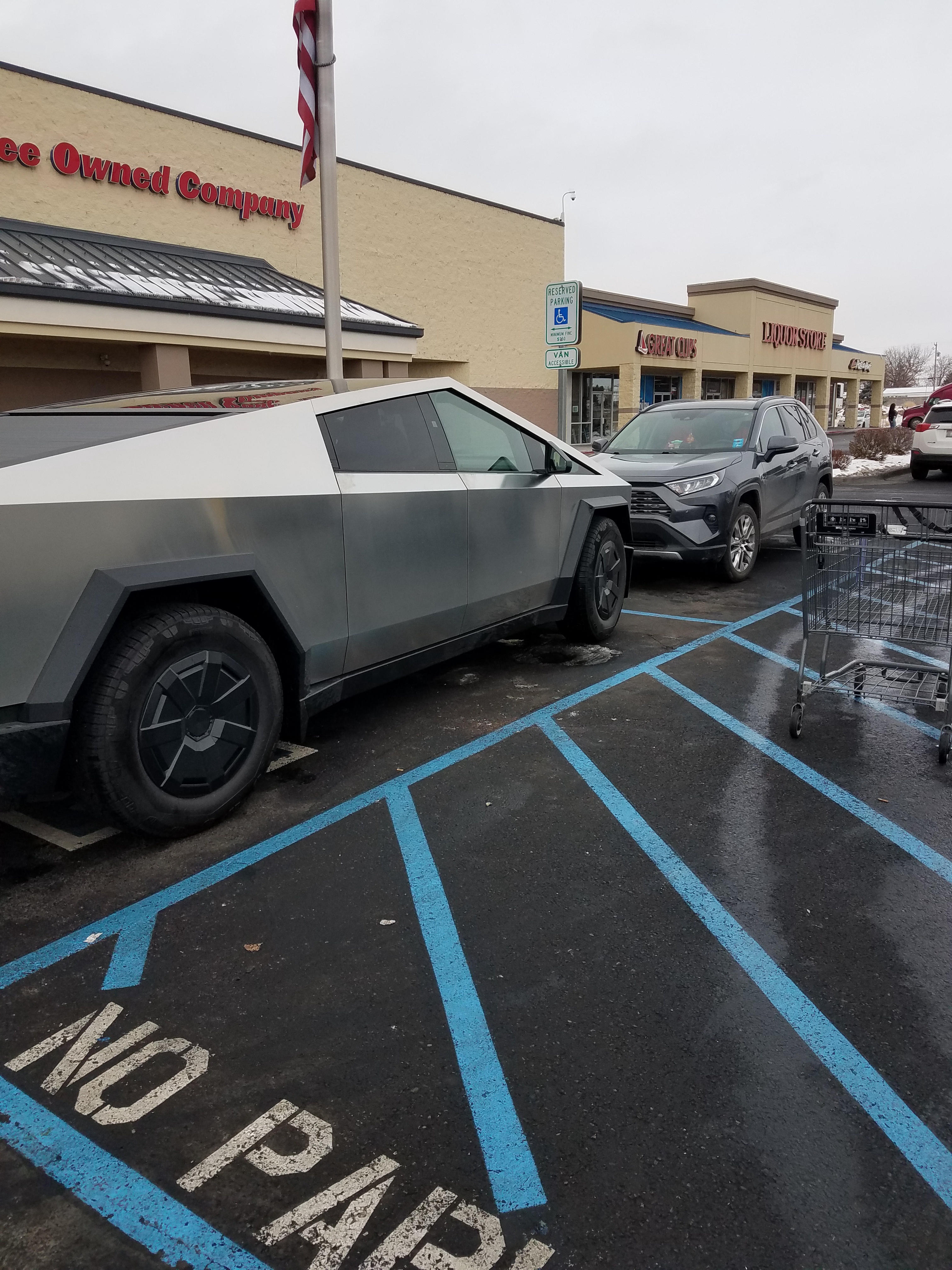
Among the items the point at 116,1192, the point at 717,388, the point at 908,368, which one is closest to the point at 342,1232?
the point at 116,1192

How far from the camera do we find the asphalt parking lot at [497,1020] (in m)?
1.90

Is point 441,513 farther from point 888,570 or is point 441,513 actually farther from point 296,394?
point 888,570

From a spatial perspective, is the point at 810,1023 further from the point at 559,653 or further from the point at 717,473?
the point at 717,473

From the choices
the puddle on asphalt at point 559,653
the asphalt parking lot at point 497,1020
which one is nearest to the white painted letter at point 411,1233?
the asphalt parking lot at point 497,1020

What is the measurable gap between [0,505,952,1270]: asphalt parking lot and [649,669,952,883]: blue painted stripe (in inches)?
1.0

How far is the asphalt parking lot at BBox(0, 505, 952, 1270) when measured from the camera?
6.22ft

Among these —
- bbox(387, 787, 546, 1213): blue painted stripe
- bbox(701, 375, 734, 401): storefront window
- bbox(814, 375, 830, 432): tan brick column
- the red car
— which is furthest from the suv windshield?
bbox(814, 375, 830, 432): tan brick column

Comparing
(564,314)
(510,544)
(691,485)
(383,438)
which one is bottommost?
(510,544)

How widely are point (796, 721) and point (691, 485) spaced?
4.12 metres

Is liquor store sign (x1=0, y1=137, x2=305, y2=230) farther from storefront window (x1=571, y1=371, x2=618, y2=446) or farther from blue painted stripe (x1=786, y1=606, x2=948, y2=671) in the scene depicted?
storefront window (x1=571, y1=371, x2=618, y2=446)

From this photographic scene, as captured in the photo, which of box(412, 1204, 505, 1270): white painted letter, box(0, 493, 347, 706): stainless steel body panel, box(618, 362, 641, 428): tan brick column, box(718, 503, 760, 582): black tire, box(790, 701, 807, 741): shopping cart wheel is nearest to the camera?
box(412, 1204, 505, 1270): white painted letter

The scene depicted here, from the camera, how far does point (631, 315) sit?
104 feet

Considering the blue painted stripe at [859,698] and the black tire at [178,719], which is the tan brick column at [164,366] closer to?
the blue painted stripe at [859,698]

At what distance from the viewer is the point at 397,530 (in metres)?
4.30
